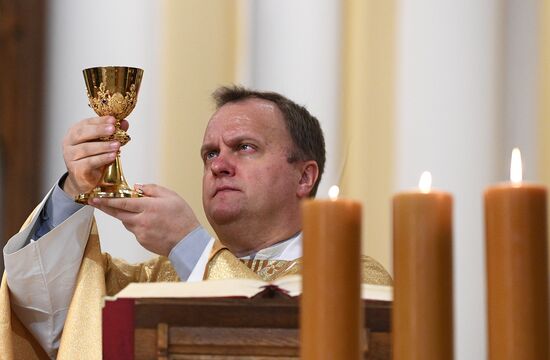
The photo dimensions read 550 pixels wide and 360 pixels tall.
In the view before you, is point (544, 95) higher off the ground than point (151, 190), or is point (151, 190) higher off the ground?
point (544, 95)

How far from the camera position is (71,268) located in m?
2.13

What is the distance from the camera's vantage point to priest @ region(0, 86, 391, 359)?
2047 millimetres

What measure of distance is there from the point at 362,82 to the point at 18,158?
971mm

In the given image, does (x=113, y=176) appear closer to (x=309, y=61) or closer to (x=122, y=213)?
(x=122, y=213)

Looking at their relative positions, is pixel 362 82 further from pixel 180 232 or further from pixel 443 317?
pixel 443 317

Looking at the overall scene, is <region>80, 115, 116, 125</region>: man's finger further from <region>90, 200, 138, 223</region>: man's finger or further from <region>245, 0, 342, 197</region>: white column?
<region>245, 0, 342, 197</region>: white column

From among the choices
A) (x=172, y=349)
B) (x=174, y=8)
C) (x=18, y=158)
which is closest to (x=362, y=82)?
(x=174, y=8)

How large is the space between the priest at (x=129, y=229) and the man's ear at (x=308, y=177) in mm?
98

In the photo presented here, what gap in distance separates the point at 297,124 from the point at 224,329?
1577 mm

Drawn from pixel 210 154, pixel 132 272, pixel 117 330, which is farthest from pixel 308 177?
pixel 117 330

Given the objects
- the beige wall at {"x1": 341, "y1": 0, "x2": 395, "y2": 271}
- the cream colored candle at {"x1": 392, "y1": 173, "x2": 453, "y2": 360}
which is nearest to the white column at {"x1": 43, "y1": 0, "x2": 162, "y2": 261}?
the beige wall at {"x1": 341, "y1": 0, "x2": 395, "y2": 271}

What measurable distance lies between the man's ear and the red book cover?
1484mm

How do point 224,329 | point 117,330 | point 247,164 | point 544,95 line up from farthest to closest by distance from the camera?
point 544,95
point 247,164
point 117,330
point 224,329

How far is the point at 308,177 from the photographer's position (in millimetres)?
2711
